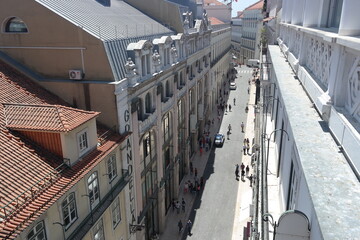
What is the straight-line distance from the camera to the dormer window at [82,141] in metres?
16.2

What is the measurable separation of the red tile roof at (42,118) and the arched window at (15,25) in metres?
6.69

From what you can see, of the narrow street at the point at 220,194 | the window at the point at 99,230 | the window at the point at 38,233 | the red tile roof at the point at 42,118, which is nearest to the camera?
the window at the point at 38,233

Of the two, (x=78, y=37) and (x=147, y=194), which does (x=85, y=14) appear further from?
(x=147, y=194)

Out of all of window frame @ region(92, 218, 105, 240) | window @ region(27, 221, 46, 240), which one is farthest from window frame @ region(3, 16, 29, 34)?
window @ region(27, 221, 46, 240)

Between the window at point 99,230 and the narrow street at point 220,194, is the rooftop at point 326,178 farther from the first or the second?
the narrow street at point 220,194

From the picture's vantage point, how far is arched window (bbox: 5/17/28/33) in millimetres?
20506

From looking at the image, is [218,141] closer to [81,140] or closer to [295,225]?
[81,140]

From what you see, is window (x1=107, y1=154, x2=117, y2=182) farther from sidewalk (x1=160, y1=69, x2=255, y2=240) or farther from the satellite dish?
the satellite dish

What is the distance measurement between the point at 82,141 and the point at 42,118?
7.45ft

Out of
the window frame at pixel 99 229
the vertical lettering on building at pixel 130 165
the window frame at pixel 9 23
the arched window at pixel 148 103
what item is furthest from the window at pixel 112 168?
the window frame at pixel 9 23

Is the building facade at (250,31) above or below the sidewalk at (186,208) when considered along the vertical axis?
above

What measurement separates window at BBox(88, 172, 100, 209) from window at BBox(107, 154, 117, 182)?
157 centimetres

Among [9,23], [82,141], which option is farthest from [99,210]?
[9,23]

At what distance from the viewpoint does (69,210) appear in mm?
15016
